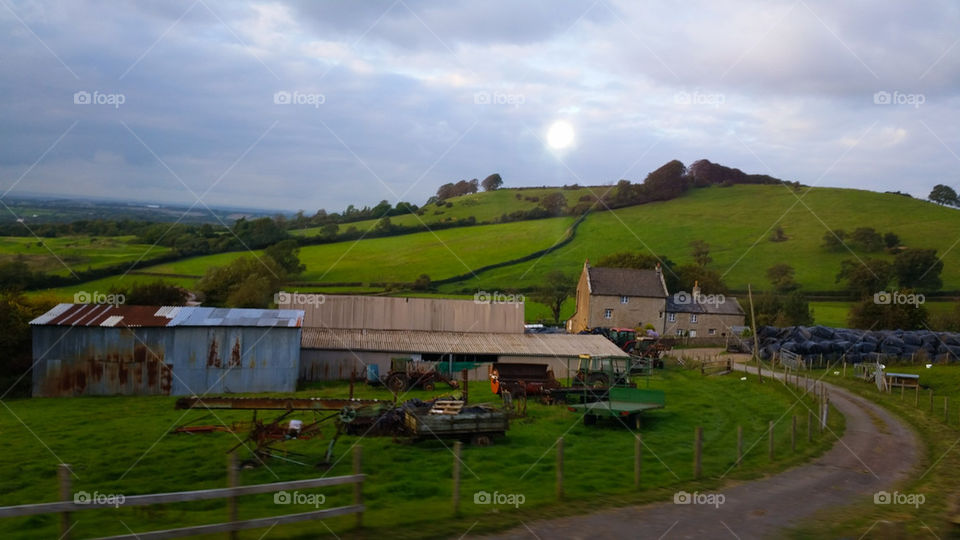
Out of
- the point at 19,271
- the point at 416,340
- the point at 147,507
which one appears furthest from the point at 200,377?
the point at 19,271

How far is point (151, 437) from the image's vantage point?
18641 mm

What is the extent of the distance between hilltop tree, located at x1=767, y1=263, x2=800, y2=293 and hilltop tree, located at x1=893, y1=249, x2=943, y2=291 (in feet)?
37.4

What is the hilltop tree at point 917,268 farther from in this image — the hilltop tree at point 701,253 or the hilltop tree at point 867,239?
the hilltop tree at point 701,253

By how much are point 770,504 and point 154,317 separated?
88.6 feet

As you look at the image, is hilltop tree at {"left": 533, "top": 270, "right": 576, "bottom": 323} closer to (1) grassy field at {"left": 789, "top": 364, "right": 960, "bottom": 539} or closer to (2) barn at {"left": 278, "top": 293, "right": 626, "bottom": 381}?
(2) barn at {"left": 278, "top": 293, "right": 626, "bottom": 381}

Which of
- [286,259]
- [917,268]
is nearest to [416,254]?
[286,259]

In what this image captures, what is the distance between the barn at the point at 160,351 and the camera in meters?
28.5

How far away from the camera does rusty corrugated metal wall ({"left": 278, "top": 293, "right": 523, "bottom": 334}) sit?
3856 centimetres

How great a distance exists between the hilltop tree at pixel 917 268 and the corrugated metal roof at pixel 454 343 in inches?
2157

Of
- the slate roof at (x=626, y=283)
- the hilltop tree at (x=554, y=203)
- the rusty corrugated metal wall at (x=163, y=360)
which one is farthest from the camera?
the hilltop tree at (x=554, y=203)

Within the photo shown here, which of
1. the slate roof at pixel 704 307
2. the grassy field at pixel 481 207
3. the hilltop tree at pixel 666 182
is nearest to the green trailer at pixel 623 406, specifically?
the slate roof at pixel 704 307

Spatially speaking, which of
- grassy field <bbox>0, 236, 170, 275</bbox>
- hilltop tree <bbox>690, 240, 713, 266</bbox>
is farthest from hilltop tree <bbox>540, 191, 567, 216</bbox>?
grassy field <bbox>0, 236, 170, 275</bbox>

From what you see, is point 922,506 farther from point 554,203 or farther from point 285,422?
point 554,203

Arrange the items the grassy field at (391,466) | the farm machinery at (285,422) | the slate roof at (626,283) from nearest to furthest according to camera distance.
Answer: the grassy field at (391,466) < the farm machinery at (285,422) < the slate roof at (626,283)
